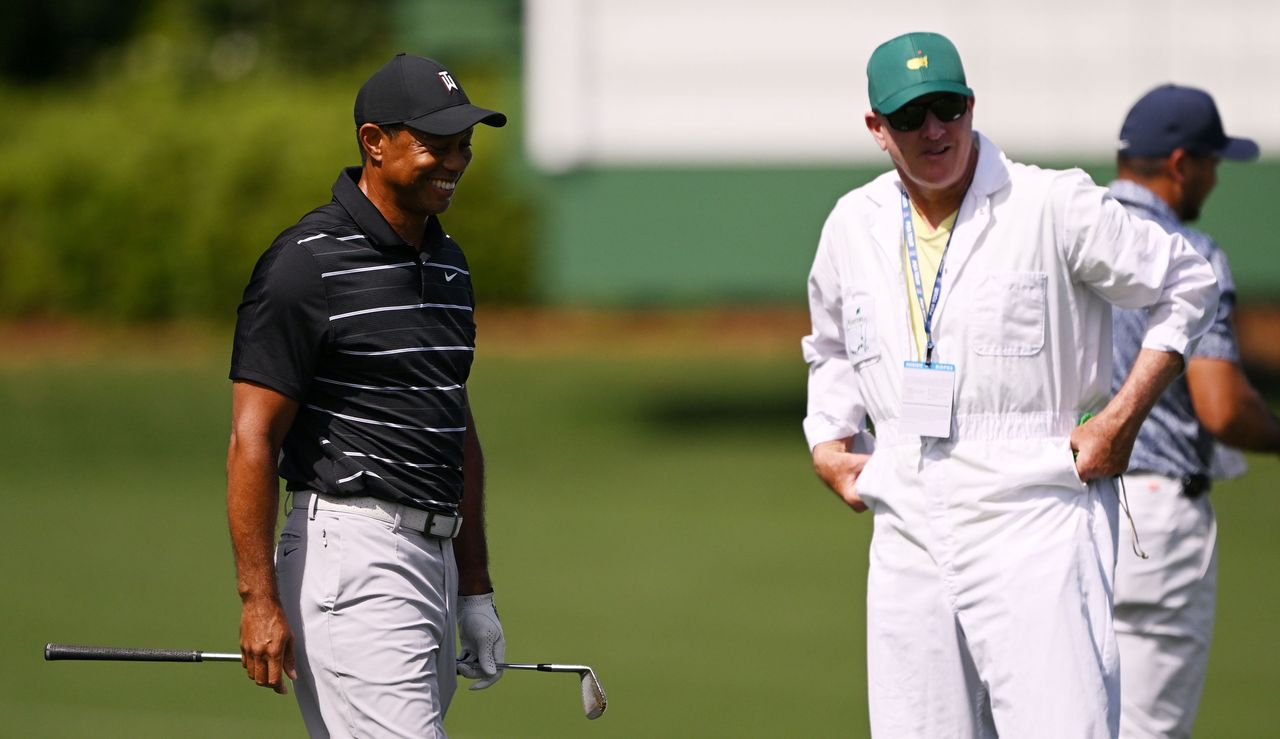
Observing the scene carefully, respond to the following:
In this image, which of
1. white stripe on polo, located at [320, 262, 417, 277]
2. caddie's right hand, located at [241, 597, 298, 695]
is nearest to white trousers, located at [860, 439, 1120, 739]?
white stripe on polo, located at [320, 262, 417, 277]

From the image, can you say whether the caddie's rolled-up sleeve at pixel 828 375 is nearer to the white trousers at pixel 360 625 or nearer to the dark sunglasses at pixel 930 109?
the dark sunglasses at pixel 930 109

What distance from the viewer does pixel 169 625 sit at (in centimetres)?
1048

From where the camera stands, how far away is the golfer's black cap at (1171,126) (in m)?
5.89

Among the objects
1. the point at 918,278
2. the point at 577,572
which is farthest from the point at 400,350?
the point at 577,572

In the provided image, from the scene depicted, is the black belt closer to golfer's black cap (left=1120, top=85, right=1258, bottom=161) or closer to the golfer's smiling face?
golfer's black cap (left=1120, top=85, right=1258, bottom=161)

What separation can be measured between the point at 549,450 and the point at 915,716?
44.6ft

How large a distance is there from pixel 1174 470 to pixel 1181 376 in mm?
305

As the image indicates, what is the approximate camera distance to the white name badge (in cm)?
463

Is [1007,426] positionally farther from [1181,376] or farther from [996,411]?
[1181,376]

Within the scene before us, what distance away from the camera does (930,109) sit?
4652 millimetres

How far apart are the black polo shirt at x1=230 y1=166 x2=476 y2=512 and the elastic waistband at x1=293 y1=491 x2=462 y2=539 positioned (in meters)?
0.03

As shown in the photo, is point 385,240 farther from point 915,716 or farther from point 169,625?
point 169,625

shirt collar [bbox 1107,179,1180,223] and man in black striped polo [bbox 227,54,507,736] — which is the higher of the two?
shirt collar [bbox 1107,179,1180,223]

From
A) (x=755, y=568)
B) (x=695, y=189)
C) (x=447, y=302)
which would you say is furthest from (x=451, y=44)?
(x=447, y=302)
